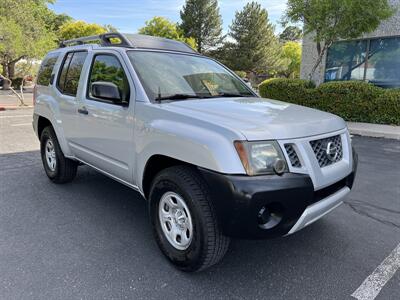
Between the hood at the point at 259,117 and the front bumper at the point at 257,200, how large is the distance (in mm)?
313

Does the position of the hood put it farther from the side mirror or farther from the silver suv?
the side mirror

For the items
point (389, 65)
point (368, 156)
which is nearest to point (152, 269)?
point (368, 156)

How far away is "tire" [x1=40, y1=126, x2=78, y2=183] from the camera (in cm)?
457

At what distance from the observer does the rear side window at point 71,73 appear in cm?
407

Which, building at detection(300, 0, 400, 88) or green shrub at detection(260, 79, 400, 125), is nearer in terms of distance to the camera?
green shrub at detection(260, 79, 400, 125)

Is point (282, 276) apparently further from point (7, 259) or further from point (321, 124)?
point (7, 259)

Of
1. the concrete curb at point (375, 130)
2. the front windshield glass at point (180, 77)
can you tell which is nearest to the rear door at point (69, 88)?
the front windshield glass at point (180, 77)

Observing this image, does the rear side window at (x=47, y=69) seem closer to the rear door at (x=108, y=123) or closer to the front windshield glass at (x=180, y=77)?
the rear door at (x=108, y=123)

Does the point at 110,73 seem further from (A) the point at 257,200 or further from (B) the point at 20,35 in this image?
(B) the point at 20,35

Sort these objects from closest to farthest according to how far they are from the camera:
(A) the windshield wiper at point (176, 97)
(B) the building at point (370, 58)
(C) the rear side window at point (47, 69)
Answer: (A) the windshield wiper at point (176, 97), (C) the rear side window at point (47, 69), (B) the building at point (370, 58)

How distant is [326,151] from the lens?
8.89 feet

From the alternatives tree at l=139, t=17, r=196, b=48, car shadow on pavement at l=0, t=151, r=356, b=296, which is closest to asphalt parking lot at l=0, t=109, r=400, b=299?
car shadow on pavement at l=0, t=151, r=356, b=296

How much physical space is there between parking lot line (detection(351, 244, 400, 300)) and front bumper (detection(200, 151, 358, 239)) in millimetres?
684

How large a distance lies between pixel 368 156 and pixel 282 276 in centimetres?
500
